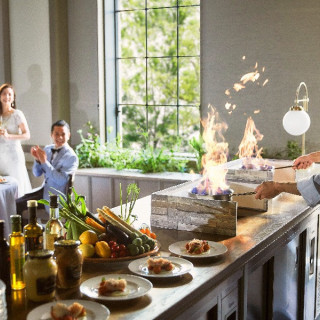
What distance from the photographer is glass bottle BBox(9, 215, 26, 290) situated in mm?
1985

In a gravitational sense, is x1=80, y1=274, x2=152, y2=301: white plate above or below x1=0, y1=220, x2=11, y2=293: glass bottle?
below

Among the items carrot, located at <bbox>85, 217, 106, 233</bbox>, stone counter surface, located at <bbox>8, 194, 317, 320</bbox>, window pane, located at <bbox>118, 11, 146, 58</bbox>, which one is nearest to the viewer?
stone counter surface, located at <bbox>8, 194, 317, 320</bbox>

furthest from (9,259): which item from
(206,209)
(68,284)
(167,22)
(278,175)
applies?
(167,22)

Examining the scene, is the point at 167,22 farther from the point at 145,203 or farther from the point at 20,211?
the point at 145,203

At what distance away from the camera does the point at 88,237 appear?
2.36 meters

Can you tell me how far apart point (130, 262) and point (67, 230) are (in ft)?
1.25

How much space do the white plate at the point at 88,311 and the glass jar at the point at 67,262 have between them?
0.18 metres

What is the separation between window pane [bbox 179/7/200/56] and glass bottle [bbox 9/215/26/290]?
9.71m

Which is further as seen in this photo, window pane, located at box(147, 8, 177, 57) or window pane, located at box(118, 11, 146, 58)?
window pane, located at box(118, 11, 146, 58)

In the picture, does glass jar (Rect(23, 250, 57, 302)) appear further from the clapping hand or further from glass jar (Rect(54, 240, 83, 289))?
the clapping hand

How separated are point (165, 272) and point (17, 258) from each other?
0.57 metres

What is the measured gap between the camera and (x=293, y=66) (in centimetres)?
580

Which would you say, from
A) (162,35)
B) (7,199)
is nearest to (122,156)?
(7,199)

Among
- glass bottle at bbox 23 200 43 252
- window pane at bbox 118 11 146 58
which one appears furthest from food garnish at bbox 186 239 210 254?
window pane at bbox 118 11 146 58
